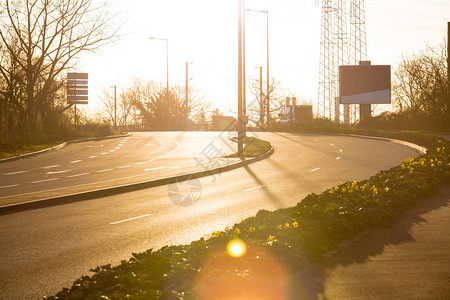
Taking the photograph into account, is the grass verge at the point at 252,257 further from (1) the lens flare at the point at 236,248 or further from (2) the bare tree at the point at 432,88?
(2) the bare tree at the point at 432,88

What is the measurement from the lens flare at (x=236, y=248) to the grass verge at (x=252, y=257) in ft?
0.14

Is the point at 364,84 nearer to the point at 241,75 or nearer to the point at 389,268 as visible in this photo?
the point at 241,75

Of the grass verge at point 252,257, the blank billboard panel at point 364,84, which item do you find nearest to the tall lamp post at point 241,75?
the grass verge at point 252,257

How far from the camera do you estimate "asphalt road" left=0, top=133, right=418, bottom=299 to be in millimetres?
7777

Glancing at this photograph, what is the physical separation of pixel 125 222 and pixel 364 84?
57.1m

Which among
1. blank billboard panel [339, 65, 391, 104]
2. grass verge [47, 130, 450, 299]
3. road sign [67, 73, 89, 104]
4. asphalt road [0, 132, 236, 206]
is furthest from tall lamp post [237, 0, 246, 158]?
blank billboard panel [339, 65, 391, 104]

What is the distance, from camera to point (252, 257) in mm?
6930

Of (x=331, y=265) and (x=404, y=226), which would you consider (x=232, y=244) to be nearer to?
(x=331, y=265)

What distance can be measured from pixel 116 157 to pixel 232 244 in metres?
23.3

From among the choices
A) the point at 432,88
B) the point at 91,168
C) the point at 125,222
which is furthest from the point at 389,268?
the point at 432,88

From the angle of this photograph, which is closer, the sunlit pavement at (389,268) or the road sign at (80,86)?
the sunlit pavement at (389,268)

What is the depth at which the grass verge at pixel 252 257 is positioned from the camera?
5.59 meters

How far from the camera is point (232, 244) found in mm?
7227

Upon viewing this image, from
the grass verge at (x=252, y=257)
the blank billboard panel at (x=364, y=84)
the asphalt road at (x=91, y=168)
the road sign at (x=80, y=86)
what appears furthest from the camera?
the blank billboard panel at (x=364, y=84)
